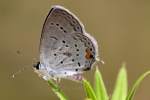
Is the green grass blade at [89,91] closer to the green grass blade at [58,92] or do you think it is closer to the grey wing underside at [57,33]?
the green grass blade at [58,92]

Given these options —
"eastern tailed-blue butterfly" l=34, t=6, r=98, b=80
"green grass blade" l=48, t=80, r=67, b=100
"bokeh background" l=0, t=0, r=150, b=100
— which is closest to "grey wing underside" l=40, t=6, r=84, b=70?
"eastern tailed-blue butterfly" l=34, t=6, r=98, b=80

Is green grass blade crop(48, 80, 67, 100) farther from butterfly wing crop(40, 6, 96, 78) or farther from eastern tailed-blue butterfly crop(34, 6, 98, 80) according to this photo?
butterfly wing crop(40, 6, 96, 78)

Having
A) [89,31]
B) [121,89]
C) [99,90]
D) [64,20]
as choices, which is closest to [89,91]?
[99,90]

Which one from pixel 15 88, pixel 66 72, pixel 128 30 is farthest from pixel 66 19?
pixel 128 30

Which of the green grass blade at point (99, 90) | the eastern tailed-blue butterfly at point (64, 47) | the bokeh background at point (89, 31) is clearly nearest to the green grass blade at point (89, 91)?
the green grass blade at point (99, 90)

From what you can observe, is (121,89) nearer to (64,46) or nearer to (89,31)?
(64,46)
